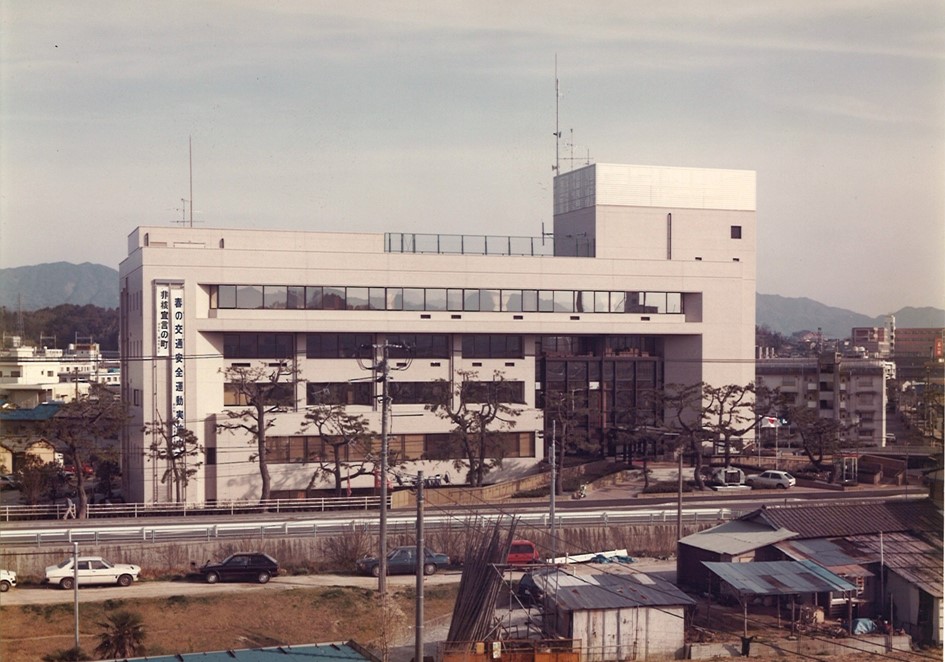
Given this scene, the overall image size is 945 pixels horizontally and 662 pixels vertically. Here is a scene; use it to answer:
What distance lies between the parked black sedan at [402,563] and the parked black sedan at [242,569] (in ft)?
4.29

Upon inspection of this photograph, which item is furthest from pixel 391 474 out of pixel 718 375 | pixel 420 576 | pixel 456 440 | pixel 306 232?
Result: pixel 420 576

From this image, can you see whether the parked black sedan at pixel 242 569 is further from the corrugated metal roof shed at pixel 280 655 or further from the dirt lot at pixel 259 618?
the corrugated metal roof shed at pixel 280 655

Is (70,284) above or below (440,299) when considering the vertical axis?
above

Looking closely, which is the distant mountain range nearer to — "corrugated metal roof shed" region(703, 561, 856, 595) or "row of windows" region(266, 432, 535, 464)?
"corrugated metal roof shed" region(703, 561, 856, 595)

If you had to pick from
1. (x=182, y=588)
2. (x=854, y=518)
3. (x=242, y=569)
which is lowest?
(x=182, y=588)

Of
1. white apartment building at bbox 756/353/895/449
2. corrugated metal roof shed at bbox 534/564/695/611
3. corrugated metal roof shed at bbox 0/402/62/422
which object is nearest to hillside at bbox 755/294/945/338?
white apartment building at bbox 756/353/895/449

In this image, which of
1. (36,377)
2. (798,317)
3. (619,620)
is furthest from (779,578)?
(798,317)

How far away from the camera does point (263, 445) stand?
21031 millimetres

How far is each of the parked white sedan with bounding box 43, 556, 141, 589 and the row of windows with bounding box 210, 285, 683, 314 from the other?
8532 millimetres

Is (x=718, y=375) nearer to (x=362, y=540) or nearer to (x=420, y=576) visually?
(x=362, y=540)

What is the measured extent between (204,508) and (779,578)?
10706mm

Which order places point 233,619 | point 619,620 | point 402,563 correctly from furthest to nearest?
point 402,563 → point 233,619 → point 619,620

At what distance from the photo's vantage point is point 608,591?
12.7 m

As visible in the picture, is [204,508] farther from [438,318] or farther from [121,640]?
[121,640]
